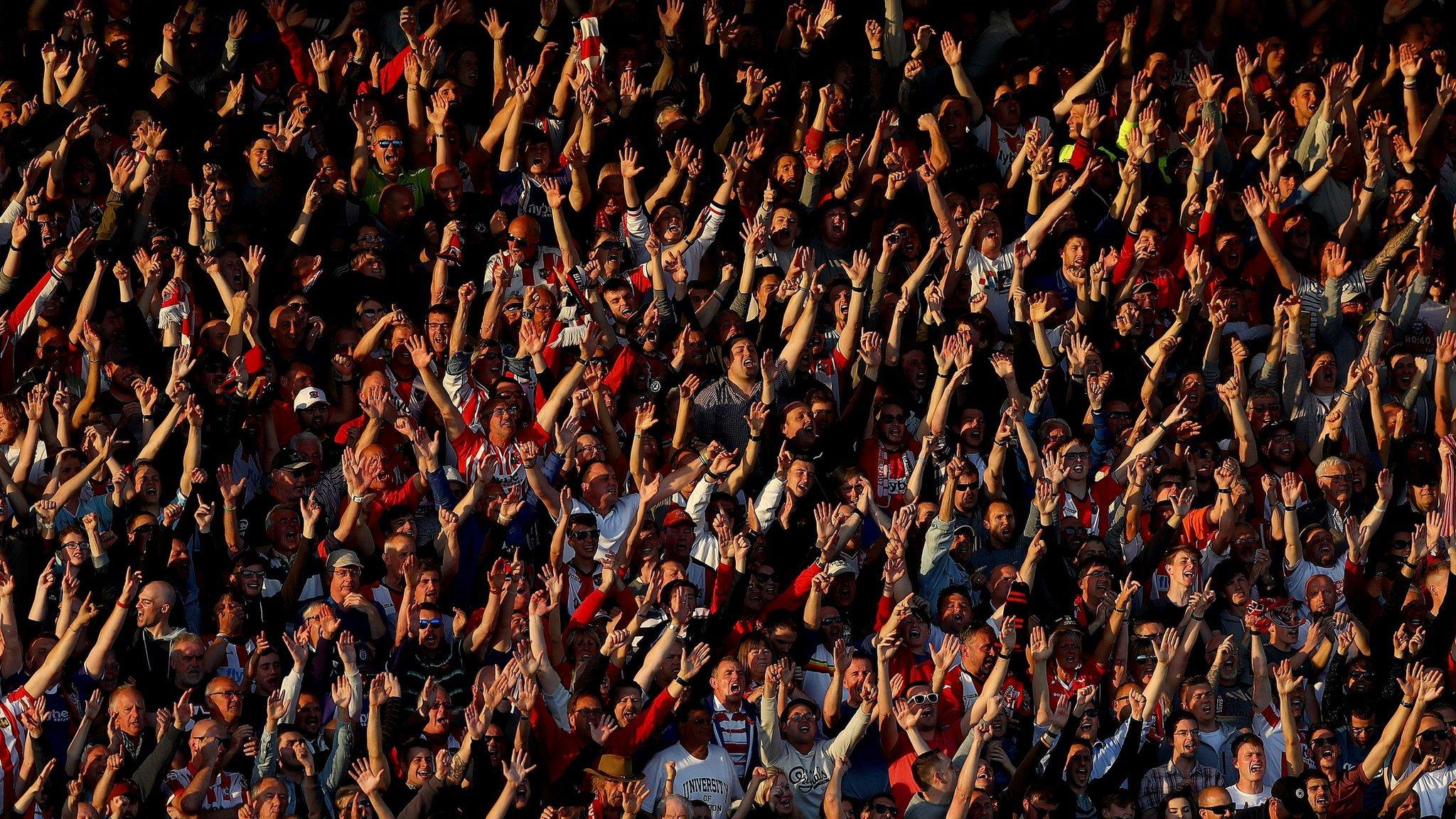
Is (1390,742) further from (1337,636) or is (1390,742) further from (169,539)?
(169,539)

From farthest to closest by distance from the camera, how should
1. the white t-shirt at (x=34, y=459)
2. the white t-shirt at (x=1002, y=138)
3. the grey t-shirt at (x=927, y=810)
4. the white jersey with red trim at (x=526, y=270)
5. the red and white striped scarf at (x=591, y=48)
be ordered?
the white t-shirt at (x=1002, y=138)
the red and white striped scarf at (x=591, y=48)
the white jersey with red trim at (x=526, y=270)
the white t-shirt at (x=34, y=459)
the grey t-shirt at (x=927, y=810)

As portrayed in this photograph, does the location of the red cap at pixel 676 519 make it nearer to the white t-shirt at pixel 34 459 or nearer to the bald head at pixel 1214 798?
the bald head at pixel 1214 798

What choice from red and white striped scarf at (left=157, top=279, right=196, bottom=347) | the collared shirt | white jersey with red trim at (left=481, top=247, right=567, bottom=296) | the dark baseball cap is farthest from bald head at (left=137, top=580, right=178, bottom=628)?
the dark baseball cap

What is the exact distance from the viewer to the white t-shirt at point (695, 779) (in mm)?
10016

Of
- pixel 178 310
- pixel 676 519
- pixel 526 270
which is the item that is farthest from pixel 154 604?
pixel 526 270

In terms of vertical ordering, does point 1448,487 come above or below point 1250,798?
above

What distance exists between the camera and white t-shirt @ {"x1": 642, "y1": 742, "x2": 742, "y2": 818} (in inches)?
394

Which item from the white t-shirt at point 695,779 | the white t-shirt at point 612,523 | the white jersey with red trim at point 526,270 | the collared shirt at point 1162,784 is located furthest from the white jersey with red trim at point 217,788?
the collared shirt at point 1162,784

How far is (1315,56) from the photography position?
13.3 m

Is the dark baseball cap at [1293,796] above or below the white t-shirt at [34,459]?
below

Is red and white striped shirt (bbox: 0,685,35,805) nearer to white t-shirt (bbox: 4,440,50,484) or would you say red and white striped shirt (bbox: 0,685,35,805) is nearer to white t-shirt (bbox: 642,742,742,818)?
white t-shirt (bbox: 4,440,50,484)

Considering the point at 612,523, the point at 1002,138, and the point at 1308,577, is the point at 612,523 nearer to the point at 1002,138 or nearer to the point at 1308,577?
the point at 1308,577

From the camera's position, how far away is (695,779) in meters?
10.1

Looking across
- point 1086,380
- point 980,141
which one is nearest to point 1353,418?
point 1086,380
